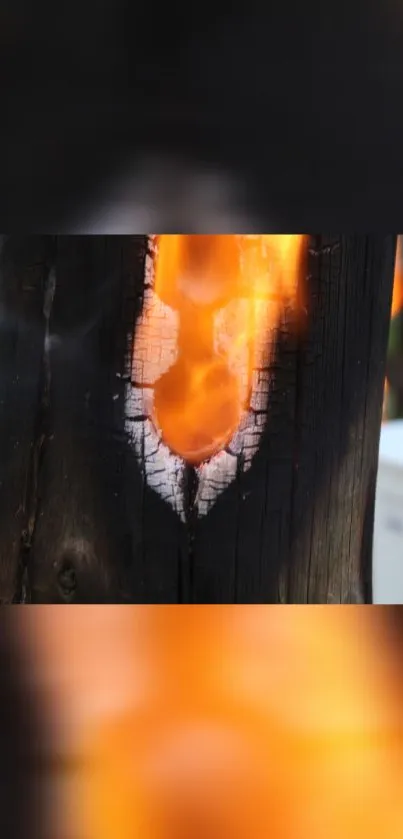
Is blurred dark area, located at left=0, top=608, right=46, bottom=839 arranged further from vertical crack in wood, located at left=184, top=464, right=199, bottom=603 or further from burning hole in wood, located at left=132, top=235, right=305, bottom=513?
burning hole in wood, located at left=132, top=235, right=305, bottom=513

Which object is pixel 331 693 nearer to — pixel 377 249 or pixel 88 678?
pixel 88 678

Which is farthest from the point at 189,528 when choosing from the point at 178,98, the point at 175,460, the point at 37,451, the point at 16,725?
the point at 178,98

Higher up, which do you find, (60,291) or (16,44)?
(16,44)

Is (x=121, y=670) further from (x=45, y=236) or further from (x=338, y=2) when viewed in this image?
(x=338, y=2)

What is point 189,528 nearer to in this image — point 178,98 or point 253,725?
point 253,725

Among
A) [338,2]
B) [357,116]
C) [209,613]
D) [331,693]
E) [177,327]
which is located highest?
[338,2]

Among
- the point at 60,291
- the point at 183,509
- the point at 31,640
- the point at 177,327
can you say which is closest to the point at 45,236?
the point at 60,291
